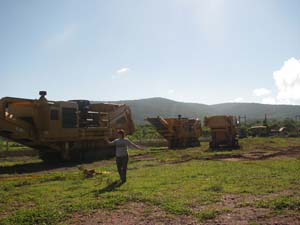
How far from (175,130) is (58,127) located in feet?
57.4

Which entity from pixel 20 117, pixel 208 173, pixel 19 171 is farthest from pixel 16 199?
pixel 20 117

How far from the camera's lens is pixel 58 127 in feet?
78.0

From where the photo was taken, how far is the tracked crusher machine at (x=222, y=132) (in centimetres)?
3556

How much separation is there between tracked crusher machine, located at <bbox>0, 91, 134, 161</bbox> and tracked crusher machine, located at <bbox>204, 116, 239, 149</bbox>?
10.1 meters

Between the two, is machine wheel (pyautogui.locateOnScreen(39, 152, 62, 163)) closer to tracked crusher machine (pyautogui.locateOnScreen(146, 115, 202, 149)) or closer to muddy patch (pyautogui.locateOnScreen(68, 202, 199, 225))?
tracked crusher machine (pyautogui.locateOnScreen(146, 115, 202, 149))

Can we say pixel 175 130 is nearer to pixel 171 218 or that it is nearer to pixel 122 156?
pixel 122 156

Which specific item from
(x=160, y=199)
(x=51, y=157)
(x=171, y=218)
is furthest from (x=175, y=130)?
(x=171, y=218)

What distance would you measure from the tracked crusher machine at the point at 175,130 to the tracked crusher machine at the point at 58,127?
33.0ft

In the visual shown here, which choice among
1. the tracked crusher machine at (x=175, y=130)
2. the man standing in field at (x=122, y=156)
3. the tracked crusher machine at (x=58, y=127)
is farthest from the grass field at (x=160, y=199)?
the tracked crusher machine at (x=175, y=130)

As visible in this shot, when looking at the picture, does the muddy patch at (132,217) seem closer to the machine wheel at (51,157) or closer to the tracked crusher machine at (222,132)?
the machine wheel at (51,157)

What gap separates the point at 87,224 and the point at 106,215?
31.2 inches

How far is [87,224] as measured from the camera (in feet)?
28.2

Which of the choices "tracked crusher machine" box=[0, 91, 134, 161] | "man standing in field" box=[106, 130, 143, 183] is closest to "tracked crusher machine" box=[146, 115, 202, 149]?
"tracked crusher machine" box=[0, 91, 134, 161]

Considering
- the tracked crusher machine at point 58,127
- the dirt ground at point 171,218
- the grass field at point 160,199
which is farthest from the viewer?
the tracked crusher machine at point 58,127
